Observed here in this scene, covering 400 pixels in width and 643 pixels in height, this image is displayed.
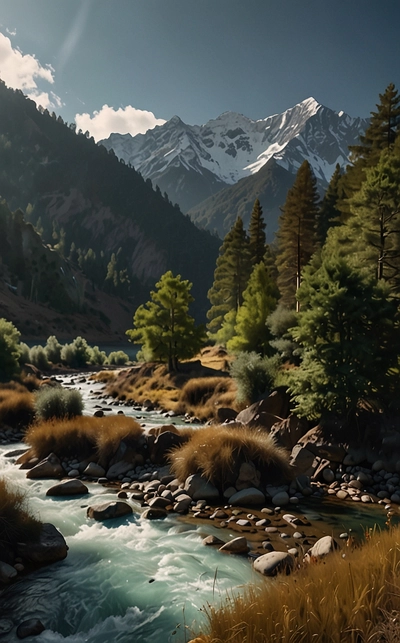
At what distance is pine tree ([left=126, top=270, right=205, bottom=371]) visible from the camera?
3697cm

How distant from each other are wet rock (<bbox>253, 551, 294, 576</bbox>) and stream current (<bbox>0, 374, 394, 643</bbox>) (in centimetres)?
19

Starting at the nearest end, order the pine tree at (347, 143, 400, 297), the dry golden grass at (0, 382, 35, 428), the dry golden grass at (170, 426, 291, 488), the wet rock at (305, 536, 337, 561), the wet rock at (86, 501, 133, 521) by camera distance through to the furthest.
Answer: the wet rock at (305, 536, 337, 561), the wet rock at (86, 501, 133, 521), the dry golden grass at (170, 426, 291, 488), the dry golden grass at (0, 382, 35, 428), the pine tree at (347, 143, 400, 297)

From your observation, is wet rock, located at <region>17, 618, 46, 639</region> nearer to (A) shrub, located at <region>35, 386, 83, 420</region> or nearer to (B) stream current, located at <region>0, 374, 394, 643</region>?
(B) stream current, located at <region>0, 374, 394, 643</region>

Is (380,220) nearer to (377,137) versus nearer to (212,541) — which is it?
(377,137)

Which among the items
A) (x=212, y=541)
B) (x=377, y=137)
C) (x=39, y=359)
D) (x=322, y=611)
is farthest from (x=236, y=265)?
(x=322, y=611)

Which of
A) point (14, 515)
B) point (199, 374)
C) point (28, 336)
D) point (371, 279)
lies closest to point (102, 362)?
point (199, 374)

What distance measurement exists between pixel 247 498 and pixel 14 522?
236 inches

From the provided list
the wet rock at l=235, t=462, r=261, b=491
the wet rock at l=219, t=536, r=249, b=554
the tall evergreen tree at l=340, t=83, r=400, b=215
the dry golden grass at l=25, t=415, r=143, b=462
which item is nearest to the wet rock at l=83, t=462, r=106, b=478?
the dry golden grass at l=25, t=415, r=143, b=462

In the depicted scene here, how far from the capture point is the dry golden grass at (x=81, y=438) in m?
14.8

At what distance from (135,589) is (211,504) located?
4.30 m

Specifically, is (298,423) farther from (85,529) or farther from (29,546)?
(29,546)

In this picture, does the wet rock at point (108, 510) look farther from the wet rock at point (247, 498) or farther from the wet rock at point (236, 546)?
the wet rock at point (236, 546)

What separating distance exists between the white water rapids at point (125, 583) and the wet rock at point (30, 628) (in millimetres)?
84

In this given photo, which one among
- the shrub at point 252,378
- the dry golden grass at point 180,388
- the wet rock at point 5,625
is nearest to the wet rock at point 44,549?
the wet rock at point 5,625
